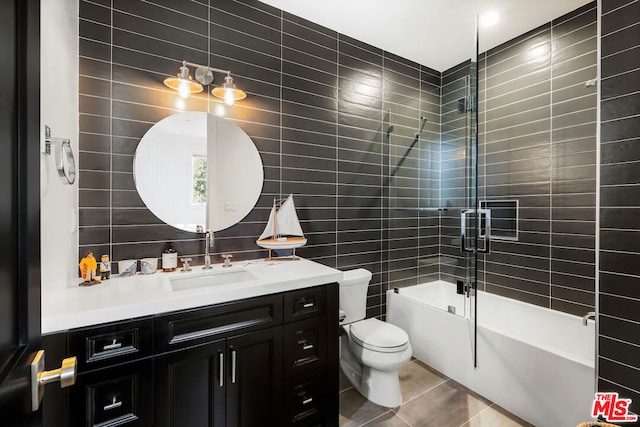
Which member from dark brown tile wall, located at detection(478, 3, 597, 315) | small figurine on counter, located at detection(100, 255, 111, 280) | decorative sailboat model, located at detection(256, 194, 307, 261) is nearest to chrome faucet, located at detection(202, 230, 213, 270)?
decorative sailboat model, located at detection(256, 194, 307, 261)

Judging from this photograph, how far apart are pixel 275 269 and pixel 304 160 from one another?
→ 2.95 feet

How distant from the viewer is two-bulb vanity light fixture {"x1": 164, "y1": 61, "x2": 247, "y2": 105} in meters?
1.77

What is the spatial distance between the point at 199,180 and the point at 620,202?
7.45 ft

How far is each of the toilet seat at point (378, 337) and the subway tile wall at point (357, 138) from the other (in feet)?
1.48

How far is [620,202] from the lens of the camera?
142 cm

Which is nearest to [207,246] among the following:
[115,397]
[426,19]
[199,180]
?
→ [199,180]

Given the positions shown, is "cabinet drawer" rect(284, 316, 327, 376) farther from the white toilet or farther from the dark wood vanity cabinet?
the white toilet

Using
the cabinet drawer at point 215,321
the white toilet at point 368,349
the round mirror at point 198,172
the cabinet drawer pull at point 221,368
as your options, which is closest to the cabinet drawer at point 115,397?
the cabinet drawer at point 215,321

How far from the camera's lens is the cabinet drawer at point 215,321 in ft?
4.08

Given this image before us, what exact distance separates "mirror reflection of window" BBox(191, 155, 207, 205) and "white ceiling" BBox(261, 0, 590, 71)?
1.25 metres

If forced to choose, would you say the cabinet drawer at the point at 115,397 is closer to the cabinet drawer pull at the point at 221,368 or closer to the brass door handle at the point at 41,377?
the cabinet drawer pull at the point at 221,368

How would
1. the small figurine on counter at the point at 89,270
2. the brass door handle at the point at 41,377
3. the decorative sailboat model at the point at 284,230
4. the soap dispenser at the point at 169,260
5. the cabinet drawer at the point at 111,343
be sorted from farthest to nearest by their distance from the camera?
the decorative sailboat model at the point at 284,230, the soap dispenser at the point at 169,260, the small figurine on counter at the point at 89,270, the cabinet drawer at the point at 111,343, the brass door handle at the point at 41,377

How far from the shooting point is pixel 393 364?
1.90m

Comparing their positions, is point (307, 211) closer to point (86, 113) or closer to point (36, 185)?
point (86, 113)
